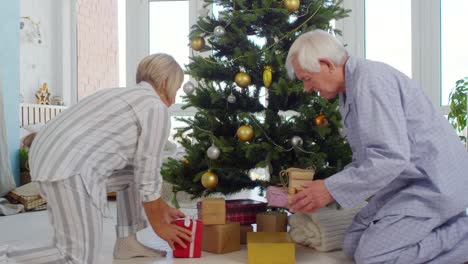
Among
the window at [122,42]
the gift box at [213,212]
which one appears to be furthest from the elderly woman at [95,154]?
the window at [122,42]

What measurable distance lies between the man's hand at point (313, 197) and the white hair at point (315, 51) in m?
0.40

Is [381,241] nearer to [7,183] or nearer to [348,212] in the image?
[348,212]

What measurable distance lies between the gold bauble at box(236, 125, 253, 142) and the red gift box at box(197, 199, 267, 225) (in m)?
0.30

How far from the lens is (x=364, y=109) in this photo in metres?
1.62

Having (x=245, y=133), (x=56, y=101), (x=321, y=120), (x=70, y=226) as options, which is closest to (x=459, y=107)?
(x=321, y=120)

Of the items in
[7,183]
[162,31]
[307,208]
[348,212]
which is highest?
[162,31]

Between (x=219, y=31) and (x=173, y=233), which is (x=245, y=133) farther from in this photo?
(x=173, y=233)

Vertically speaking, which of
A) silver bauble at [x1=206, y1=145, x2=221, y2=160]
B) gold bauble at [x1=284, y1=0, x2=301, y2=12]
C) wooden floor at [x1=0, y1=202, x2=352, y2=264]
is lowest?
wooden floor at [x1=0, y1=202, x2=352, y2=264]

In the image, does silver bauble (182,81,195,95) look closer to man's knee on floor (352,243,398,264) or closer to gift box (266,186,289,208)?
gift box (266,186,289,208)

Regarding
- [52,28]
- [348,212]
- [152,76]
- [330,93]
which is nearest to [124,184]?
[152,76]

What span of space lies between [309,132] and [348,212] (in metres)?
0.41

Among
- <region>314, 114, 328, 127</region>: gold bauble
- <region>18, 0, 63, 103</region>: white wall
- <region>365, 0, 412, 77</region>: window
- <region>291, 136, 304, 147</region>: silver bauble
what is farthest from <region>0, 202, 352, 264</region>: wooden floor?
<region>365, 0, 412, 77</region>: window

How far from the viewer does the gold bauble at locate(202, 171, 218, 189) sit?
7.64 ft

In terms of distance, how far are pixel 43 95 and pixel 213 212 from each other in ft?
10.5
